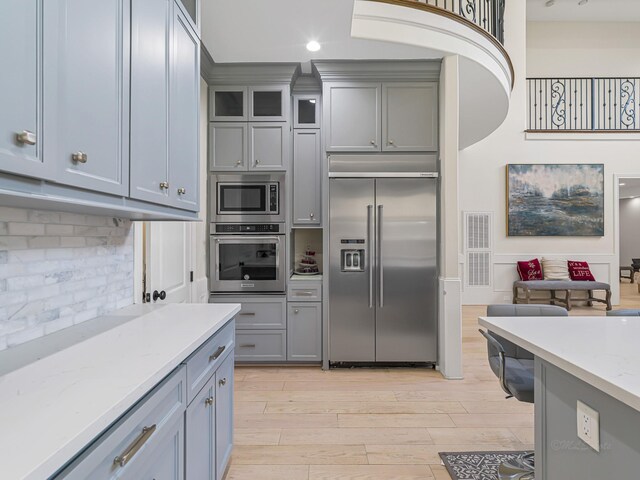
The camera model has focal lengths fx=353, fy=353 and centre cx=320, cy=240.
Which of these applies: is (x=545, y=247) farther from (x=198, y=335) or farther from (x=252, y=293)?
(x=198, y=335)

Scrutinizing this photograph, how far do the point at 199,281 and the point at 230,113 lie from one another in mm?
1691

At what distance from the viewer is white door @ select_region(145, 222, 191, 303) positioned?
2.27m

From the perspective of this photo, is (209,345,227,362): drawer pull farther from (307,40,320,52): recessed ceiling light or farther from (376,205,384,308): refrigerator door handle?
(307,40,320,52): recessed ceiling light

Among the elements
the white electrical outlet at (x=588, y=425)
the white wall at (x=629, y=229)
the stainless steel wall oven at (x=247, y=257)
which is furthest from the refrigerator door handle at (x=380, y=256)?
the white wall at (x=629, y=229)

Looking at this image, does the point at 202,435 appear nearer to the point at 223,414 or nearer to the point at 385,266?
the point at 223,414

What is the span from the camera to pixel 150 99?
1.50 m

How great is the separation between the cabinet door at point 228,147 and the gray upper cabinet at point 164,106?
4.71ft

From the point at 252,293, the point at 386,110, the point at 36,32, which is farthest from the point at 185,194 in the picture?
the point at 386,110

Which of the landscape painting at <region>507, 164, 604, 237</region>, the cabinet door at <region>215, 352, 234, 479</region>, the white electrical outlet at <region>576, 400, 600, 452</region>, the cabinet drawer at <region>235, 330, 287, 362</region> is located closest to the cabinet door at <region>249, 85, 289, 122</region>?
the cabinet drawer at <region>235, 330, 287, 362</region>

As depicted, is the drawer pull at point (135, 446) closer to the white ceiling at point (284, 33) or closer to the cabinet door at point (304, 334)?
the cabinet door at point (304, 334)

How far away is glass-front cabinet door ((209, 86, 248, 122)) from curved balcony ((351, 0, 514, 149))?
4.12ft

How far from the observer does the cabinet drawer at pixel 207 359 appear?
1.35m

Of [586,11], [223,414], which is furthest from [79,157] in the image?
[586,11]

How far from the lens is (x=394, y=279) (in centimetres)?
340
